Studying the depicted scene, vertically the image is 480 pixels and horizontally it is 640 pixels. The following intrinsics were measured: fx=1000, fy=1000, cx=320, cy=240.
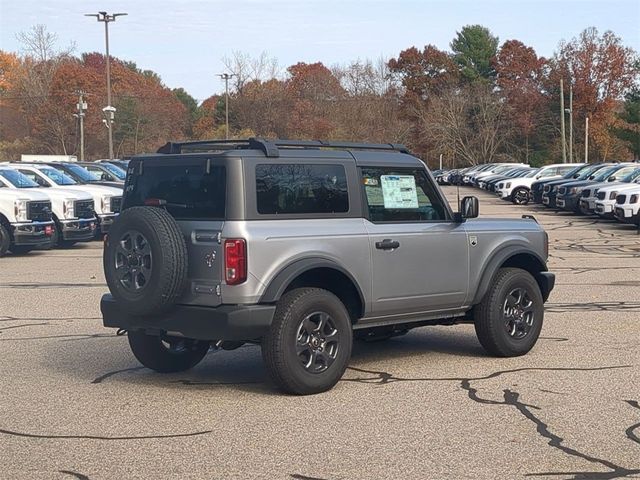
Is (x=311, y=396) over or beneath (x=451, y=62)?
beneath

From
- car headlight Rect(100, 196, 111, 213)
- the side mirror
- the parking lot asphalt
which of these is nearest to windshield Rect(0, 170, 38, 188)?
car headlight Rect(100, 196, 111, 213)

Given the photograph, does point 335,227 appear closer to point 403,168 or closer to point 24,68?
point 403,168

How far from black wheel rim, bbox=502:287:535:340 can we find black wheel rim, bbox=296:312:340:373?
6.75 feet

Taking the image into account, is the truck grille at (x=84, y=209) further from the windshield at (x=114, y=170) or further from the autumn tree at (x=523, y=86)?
the autumn tree at (x=523, y=86)

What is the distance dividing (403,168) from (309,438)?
297cm

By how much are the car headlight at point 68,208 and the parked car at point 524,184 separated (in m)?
22.9

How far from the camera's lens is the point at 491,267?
888cm

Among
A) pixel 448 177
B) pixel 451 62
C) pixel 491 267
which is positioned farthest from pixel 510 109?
pixel 491 267

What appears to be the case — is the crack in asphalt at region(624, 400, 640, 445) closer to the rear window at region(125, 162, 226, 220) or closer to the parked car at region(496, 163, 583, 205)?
the rear window at region(125, 162, 226, 220)

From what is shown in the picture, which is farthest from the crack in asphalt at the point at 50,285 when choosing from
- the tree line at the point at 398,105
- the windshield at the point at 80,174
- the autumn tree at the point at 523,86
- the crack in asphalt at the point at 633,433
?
the autumn tree at the point at 523,86

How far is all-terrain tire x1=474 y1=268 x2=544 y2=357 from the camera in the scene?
8.84 m

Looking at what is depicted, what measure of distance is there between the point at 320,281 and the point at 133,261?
4.78ft

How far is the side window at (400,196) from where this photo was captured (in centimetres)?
824

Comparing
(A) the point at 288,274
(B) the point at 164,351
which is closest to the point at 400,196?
(A) the point at 288,274
